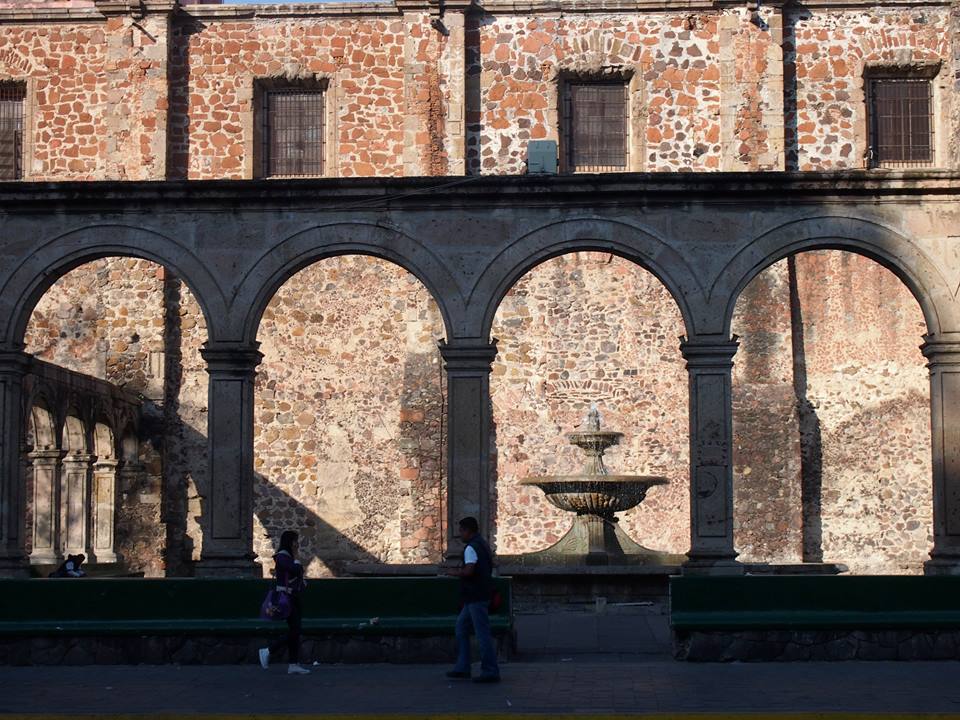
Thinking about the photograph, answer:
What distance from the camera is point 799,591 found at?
46.0ft

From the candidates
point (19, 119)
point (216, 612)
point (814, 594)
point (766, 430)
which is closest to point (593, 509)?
point (766, 430)

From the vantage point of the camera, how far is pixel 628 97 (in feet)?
84.4

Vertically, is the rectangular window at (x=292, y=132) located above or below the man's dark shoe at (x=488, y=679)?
above

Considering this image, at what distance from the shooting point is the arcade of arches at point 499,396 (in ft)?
85.3

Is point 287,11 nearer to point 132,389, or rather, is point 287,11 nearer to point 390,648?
point 132,389

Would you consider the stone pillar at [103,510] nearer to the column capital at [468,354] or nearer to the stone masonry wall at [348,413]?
the stone masonry wall at [348,413]

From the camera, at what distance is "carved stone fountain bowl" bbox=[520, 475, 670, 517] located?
72.3 feet

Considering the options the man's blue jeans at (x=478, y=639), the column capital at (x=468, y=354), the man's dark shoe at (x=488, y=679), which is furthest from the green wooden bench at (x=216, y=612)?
the column capital at (x=468, y=354)

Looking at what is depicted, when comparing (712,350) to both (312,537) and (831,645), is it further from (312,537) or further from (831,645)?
(312,537)

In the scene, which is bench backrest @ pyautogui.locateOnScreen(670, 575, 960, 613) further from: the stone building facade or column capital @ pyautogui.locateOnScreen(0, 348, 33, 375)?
the stone building facade

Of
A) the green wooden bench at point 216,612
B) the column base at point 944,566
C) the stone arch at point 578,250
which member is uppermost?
the stone arch at point 578,250

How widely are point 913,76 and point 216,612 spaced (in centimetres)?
1666

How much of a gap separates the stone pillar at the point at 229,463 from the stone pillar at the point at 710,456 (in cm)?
465

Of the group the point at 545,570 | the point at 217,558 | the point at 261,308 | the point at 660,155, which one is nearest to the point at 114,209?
the point at 261,308
